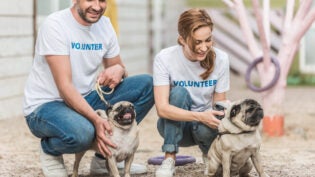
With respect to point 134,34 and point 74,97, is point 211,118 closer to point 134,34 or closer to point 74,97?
point 74,97

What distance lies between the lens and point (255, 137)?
4.24m

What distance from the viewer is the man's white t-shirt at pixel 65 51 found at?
439 centimetres

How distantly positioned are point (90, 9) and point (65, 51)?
277 millimetres

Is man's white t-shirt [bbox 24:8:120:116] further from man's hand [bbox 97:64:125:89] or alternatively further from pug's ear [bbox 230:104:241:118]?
pug's ear [bbox 230:104:241:118]

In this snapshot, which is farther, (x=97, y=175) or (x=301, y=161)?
(x=301, y=161)

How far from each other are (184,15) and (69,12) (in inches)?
26.5

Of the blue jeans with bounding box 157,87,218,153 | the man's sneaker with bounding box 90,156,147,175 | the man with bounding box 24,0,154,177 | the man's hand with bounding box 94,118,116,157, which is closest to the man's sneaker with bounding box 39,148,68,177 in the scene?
the man with bounding box 24,0,154,177

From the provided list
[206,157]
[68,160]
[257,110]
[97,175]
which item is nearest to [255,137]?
[257,110]

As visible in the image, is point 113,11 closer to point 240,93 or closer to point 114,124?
point 240,93

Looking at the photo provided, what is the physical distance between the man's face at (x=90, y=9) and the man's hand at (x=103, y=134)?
590mm

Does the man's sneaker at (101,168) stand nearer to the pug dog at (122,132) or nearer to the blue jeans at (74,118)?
the blue jeans at (74,118)

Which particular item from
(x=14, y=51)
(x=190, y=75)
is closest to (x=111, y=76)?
(x=190, y=75)

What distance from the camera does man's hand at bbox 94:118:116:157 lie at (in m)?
4.28

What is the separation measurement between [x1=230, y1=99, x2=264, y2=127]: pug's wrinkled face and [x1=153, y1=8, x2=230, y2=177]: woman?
1.04ft
